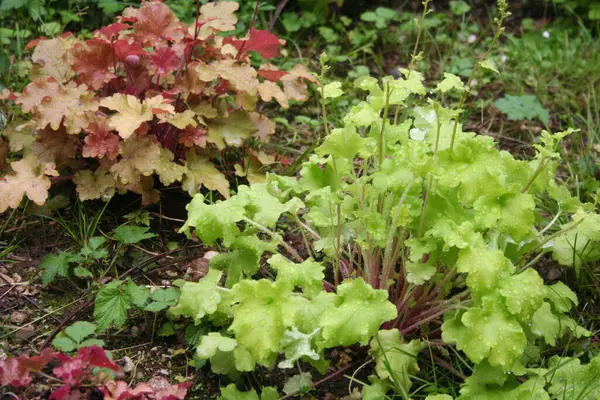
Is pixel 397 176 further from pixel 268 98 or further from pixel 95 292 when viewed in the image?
pixel 95 292

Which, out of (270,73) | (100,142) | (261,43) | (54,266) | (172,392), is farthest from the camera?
(270,73)

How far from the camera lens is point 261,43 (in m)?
2.66

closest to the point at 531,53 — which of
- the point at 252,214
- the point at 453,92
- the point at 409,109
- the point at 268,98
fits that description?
the point at 453,92

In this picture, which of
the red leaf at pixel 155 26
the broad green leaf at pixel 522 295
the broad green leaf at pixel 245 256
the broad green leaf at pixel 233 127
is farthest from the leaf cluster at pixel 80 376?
the red leaf at pixel 155 26

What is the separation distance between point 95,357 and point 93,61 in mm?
1159

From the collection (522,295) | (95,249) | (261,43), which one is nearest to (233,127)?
(261,43)

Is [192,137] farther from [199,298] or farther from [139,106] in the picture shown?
[199,298]

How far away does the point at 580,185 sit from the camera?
9.67 ft

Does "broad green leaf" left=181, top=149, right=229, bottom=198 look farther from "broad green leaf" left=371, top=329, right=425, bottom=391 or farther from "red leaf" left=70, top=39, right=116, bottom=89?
"broad green leaf" left=371, top=329, right=425, bottom=391

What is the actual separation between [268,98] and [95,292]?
0.94 m

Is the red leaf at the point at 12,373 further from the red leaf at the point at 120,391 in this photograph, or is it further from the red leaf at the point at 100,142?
the red leaf at the point at 100,142

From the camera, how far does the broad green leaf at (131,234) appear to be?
2367mm

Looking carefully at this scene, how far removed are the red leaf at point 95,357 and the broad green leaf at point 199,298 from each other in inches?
10.5

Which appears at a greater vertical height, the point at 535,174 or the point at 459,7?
the point at 535,174
